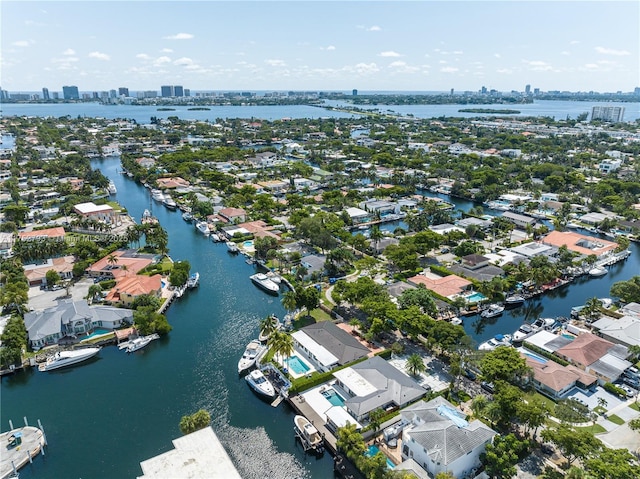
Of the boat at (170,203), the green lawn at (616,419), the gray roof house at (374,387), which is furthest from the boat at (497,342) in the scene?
the boat at (170,203)

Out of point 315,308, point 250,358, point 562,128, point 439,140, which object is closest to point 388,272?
point 315,308

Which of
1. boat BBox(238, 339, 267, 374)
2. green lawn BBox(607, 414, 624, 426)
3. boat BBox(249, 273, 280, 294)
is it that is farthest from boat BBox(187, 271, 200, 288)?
green lawn BBox(607, 414, 624, 426)

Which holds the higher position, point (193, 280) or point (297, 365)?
point (193, 280)

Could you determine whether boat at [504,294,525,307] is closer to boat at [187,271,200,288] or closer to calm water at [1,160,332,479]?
calm water at [1,160,332,479]

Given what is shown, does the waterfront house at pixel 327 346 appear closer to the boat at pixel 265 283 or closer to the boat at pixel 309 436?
the boat at pixel 309 436

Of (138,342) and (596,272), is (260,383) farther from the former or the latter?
(596,272)

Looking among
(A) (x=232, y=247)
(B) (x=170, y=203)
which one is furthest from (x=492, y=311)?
(B) (x=170, y=203)
